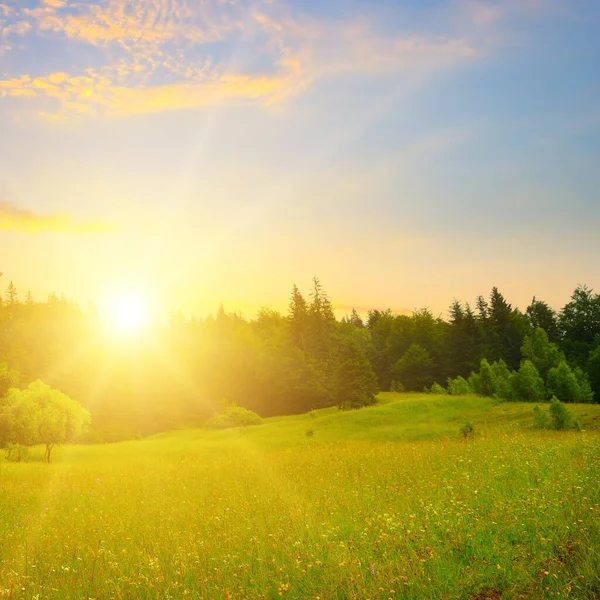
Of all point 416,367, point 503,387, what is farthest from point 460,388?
point 416,367

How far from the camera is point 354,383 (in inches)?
2149

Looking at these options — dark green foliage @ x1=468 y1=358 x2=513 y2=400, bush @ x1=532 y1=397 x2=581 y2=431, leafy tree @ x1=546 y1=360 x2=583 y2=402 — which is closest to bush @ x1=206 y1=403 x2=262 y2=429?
dark green foliage @ x1=468 y1=358 x2=513 y2=400

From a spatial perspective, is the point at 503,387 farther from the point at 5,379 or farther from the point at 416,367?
the point at 5,379

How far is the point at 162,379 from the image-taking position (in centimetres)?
9019

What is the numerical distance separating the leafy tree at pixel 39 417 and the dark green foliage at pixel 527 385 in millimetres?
34933

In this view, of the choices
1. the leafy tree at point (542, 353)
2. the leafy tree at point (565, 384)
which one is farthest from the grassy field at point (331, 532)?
the leafy tree at point (542, 353)

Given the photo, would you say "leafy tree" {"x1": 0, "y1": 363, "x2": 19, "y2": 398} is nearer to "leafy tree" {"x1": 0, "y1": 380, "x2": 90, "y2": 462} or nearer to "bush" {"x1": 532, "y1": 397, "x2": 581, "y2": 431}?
"leafy tree" {"x1": 0, "y1": 380, "x2": 90, "y2": 462}

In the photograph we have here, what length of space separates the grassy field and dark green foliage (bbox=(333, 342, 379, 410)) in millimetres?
38499

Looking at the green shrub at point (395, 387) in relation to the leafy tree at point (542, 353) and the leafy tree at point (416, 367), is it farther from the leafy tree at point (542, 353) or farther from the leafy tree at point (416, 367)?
the leafy tree at point (542, 353)

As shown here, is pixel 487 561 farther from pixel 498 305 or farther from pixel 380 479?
pixel 498 305

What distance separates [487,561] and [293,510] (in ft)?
13.5

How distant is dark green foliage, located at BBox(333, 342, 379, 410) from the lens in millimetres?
53719

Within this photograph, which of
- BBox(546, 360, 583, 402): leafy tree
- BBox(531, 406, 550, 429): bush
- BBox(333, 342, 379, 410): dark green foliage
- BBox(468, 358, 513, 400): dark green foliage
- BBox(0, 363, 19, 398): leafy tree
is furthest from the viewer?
BBox(333, 342, 379, 410): dark green foliage

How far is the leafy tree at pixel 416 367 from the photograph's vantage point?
269 feet
